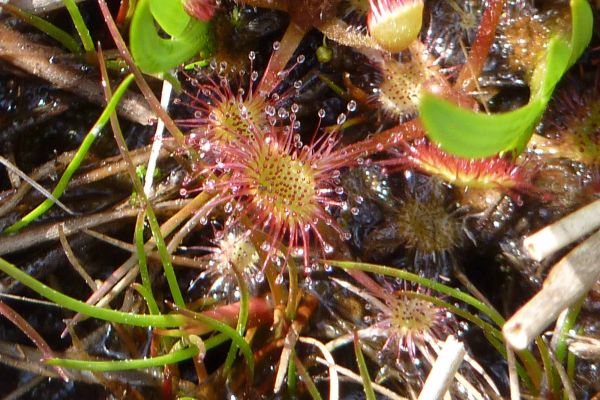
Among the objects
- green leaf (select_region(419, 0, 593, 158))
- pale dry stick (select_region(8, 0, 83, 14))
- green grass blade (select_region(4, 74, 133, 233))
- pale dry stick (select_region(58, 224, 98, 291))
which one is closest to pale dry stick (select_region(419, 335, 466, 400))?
green leaf (select_region(419, 0, 593, 158))

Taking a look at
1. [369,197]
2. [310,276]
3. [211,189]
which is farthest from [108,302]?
[369,197]

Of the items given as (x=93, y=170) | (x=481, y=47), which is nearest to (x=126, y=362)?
(x=93, y=170)

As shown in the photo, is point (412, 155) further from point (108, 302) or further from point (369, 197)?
point (108, 302)

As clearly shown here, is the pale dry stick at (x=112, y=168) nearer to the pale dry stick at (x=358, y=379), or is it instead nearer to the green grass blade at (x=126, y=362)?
the green grass blade at (x=126, y=362)

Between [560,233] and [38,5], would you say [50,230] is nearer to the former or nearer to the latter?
[38,5]

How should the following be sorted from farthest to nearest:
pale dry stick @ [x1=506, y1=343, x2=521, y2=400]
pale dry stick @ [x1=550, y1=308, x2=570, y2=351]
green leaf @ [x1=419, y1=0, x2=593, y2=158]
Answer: pale dry stick @ [x1=550, y1=308, x2=570, y2=351]
pale dry stick @ [x1=506, y1=343, x2=521, y2=400]
green leaf @ [x1=419, y1=0, x2=593, y2=158]

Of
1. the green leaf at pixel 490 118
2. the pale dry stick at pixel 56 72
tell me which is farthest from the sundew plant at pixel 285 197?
the green leaf at pixel 490 118

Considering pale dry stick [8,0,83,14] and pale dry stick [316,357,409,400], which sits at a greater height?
pale dry stick [8,0,83,14]

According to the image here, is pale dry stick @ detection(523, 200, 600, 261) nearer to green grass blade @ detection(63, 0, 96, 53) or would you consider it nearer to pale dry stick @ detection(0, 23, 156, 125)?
pale dry stick @ detection(0, 23, 156, 125)
